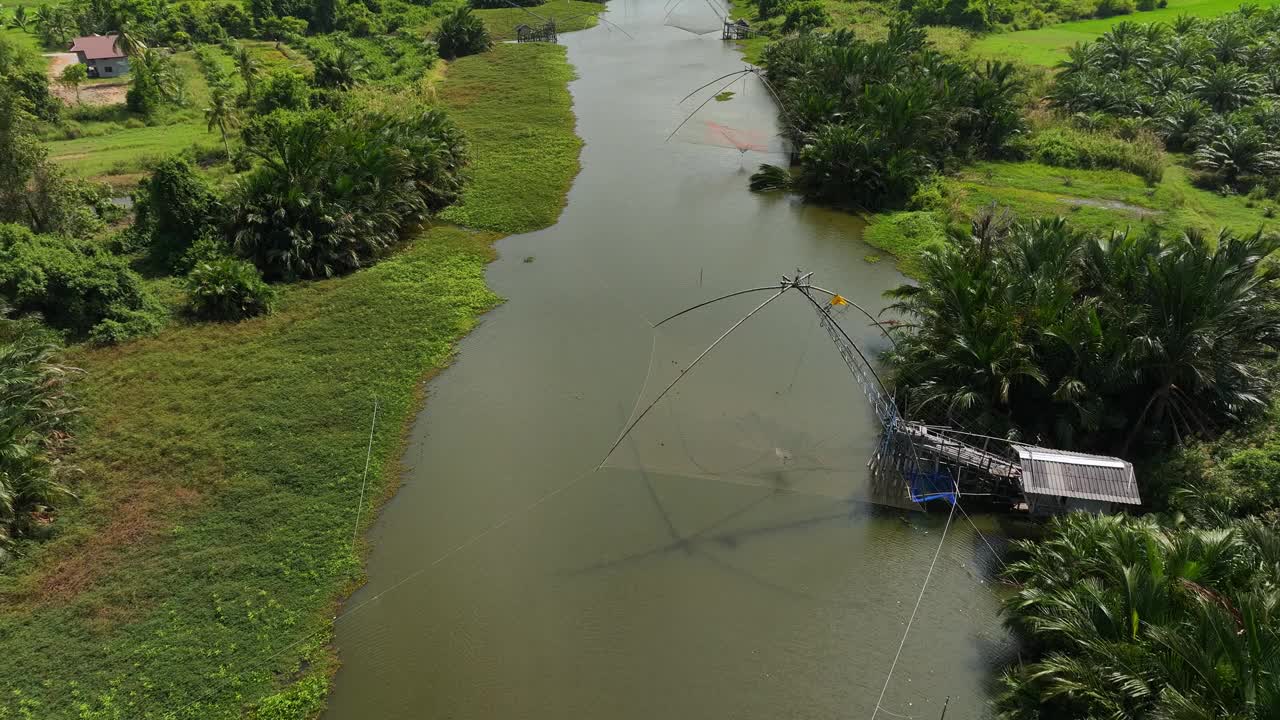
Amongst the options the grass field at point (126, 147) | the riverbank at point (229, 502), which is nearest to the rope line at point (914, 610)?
the riverbank at point (229, 502)

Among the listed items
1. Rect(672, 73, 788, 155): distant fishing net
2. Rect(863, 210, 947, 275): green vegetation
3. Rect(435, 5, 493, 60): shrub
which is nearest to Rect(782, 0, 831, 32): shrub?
Rect(672, 73, 788, 155): distant fishing net

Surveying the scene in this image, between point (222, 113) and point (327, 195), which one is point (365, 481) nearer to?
point (327, 195)

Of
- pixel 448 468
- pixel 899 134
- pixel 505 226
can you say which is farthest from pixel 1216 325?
pixel 505 226

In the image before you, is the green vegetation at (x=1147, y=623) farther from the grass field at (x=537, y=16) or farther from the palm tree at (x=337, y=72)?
the grass field at (x=537, y=16)

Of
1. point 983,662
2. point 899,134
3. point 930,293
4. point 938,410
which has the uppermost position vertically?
point 899,134

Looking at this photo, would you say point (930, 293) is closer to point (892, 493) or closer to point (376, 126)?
point (892, 493)

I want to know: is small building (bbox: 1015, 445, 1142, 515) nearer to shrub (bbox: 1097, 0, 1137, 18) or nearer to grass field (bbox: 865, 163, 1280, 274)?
grass field (bbox: 865, 163, 1280, 274)
